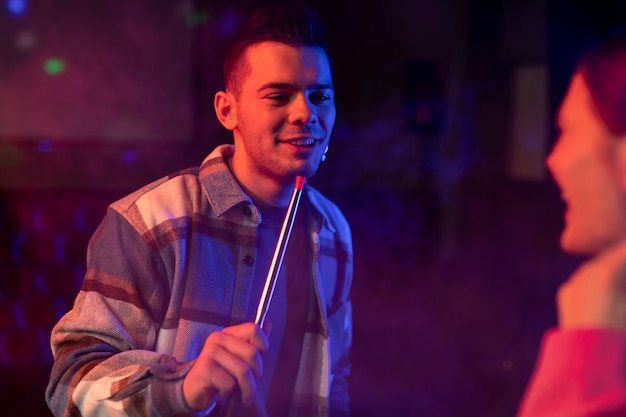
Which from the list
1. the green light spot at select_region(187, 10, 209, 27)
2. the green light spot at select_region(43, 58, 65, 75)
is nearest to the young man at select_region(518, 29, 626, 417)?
the green light spot at select_region(187, 10, 209, 27)

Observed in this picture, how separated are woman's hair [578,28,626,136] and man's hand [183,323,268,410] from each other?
1.30 ft

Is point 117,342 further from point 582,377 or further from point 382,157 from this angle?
point 382,157

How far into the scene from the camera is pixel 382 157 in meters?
2.90

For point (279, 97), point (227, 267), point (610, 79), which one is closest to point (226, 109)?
point (279, 97)

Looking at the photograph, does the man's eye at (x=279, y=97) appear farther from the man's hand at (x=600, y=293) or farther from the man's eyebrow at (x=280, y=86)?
the man's hand at (x=600, y=293)

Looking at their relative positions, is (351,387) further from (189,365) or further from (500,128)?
(189,365)

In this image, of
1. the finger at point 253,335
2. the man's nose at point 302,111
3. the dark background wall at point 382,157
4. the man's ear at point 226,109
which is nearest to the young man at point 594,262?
the finger at point 253,335

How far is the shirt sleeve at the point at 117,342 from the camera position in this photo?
822mm

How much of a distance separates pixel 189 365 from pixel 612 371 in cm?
49

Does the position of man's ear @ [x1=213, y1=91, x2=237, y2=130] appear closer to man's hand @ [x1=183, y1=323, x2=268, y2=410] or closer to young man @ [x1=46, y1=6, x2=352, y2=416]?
young man @ [x1=46, y1=6, x2=352, y2=416]

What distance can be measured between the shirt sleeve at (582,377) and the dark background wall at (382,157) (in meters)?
1.90

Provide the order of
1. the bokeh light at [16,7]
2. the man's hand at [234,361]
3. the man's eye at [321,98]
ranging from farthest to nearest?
the bokeh light at [16,7]
the man's eye at [321,98]
the man's hand at [234,361]

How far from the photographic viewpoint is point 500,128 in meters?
2.99

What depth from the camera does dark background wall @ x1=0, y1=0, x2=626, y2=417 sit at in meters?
2.38
